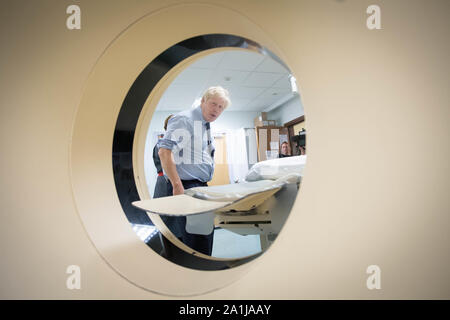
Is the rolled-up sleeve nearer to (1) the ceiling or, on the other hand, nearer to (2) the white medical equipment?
(2) the white medical equipment

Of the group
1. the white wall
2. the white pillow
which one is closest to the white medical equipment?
the white pillow

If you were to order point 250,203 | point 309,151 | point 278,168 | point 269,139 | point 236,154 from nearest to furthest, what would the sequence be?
point 309,151, point 250,203, point 278,168, point 269,139, point 236,154

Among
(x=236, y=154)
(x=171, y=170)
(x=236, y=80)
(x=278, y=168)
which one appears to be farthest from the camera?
(x=236, y=154)

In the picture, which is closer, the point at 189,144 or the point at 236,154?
the point at 189,144

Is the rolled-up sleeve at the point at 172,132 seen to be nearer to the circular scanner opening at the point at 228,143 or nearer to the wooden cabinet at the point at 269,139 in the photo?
the circular scanner opening at the point at 228,143

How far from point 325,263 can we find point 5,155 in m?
0.75

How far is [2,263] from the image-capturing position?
0.51 meters

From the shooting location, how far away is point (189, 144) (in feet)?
3.97

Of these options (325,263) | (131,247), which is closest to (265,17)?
(325,263)

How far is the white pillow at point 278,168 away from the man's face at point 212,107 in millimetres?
440

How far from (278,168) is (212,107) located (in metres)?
0.55

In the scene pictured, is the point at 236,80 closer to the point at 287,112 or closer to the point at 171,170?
the point at 287,112

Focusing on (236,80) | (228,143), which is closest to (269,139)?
(228,143)

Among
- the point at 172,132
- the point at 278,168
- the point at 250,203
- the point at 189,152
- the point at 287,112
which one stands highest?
the point at 287,112
